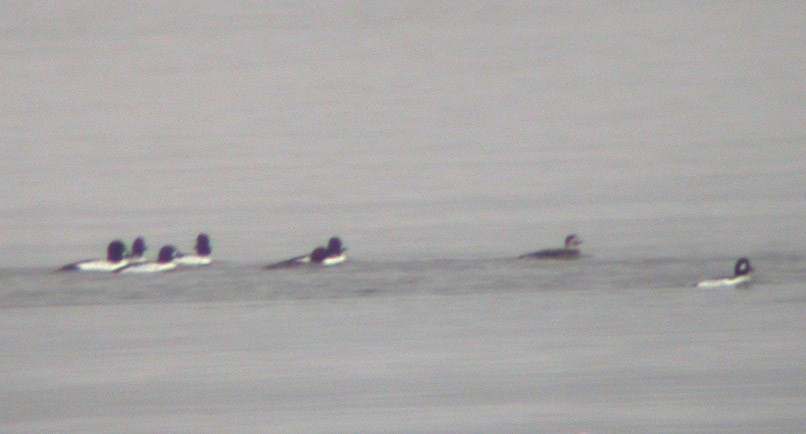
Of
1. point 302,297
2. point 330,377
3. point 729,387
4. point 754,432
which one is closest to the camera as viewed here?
point 754,432

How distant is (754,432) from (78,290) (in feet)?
24.4

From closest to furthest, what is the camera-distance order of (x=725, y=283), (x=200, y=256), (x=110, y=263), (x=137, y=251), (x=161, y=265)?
1. (x=725, y=283)
2. (x=161, y=265)
3. (x=110, y=263)
4. (x=200, y=256)
5. (x=137, y=251)

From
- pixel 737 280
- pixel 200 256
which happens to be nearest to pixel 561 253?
pixel 737 280

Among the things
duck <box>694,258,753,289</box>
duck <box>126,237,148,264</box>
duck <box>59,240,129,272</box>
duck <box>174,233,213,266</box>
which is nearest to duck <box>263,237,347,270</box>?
duck <box>174,233,213,266</box>

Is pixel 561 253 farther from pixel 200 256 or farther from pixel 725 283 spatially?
pixel 200 256

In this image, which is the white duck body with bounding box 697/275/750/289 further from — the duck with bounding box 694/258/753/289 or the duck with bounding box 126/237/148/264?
the duck with bounding box 126/237/148/264

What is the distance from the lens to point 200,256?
15406mm

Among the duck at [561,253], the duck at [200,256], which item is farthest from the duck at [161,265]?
the duck at [561,253]

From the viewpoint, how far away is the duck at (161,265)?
1428 centimetres

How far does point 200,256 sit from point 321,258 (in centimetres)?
148

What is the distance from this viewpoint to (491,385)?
7.69 meters

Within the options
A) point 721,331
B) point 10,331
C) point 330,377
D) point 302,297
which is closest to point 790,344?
point 721,331

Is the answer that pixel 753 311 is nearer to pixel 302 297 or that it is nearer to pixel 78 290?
pixel 302 297

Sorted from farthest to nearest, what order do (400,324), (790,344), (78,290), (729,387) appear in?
(78,290) < (400,324) < (790,344) < (729,387)
